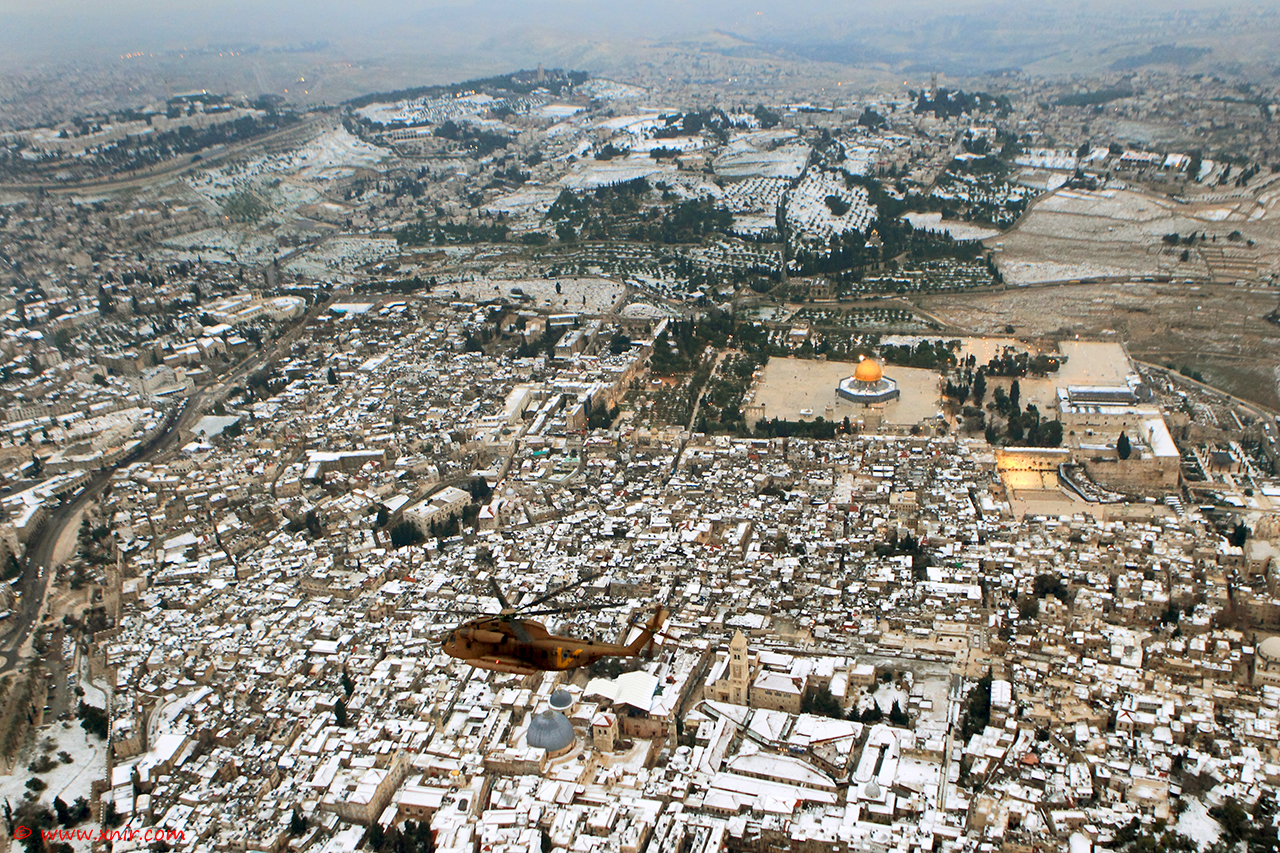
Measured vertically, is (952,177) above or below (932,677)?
above

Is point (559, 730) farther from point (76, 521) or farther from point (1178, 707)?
point (76, 521)

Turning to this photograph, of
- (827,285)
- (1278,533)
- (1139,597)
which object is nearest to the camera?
(1139,597)

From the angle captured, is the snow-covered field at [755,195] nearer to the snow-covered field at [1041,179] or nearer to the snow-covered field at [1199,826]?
the snow-covered field at [1041,179]

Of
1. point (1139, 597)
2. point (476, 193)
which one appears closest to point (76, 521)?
point (1139, 597)

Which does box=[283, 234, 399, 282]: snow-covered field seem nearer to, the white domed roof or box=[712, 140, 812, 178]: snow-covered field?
box=[712, 140, 812, 178]: snow-covered field

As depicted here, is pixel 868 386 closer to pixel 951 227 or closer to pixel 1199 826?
pixel 1199 826

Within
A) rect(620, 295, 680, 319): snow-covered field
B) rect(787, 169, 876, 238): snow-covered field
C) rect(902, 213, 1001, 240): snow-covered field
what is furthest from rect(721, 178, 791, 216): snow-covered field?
rect(620, 295, 680, 319): snow-covered field

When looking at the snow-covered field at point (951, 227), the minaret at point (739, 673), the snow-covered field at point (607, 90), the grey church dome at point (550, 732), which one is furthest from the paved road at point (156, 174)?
the minaret at point (739, 673)
